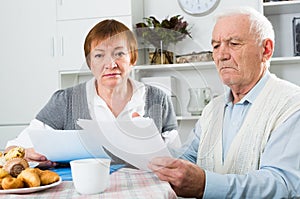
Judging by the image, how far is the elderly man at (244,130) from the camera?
120cm

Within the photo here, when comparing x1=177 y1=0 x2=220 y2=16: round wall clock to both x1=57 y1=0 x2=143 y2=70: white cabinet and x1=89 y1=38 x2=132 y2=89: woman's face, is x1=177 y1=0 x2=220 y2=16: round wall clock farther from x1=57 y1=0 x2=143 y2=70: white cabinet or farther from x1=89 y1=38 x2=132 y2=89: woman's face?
x1=89 y1=38 x2=132 y2=89: woman's face

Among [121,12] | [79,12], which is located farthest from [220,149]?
[79,12]

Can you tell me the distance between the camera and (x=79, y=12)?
2.75m

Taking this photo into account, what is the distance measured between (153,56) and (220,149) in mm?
421

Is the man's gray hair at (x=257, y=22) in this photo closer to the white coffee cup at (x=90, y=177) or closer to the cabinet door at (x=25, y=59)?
the white coffee cup at (x=90, y=177)

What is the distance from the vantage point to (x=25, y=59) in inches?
113

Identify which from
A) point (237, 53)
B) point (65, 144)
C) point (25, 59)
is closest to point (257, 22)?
point (237, 53)

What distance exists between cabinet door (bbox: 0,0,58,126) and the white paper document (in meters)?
1.53

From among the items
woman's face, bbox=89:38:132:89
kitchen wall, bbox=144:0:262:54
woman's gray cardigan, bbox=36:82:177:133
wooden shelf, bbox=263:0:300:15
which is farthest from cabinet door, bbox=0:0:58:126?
woman's face, bbox=89:38:132:89

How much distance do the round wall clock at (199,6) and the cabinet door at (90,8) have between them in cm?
38

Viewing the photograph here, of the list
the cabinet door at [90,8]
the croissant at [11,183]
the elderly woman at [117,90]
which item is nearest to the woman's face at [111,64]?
the elderly woman at [117,90]

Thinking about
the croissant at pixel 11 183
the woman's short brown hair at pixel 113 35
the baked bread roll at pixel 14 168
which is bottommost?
the croissant at pixel 11 183

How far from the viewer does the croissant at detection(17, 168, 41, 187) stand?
0.94m

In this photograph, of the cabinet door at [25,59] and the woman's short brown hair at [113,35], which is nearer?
the woman's short brown hair at [113,35]
